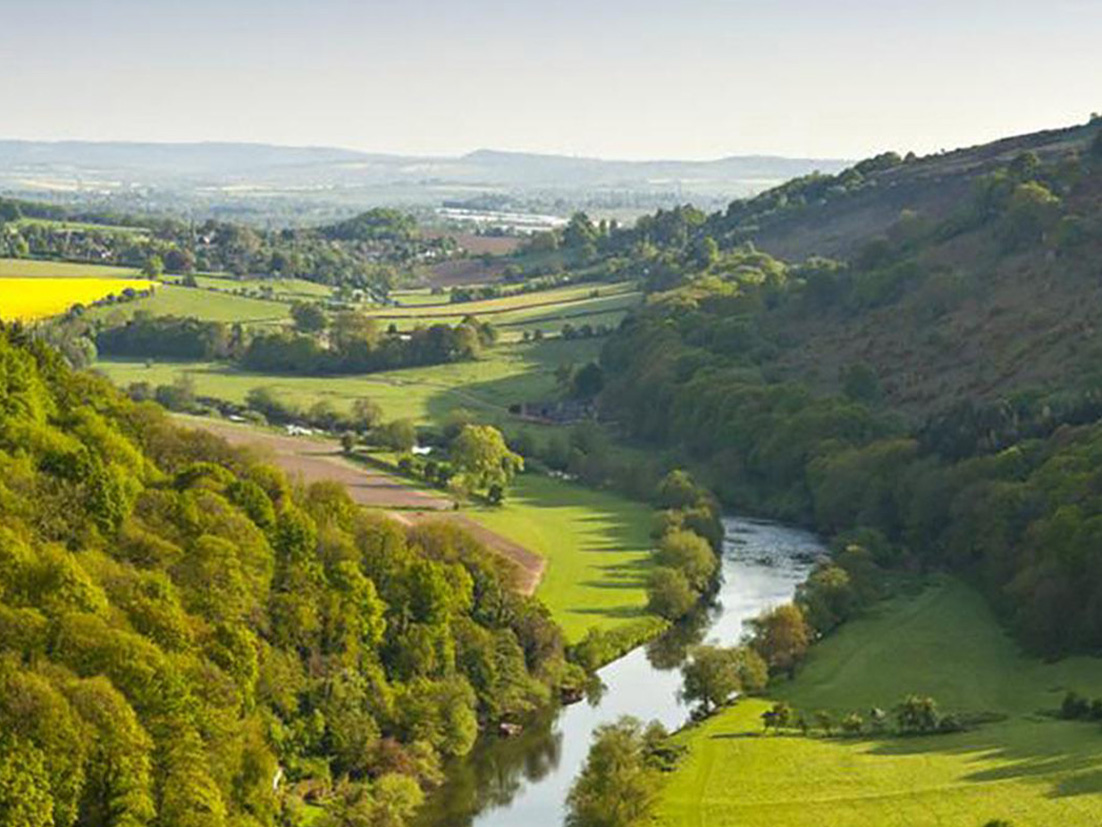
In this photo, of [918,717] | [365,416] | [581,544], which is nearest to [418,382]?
[365,416]

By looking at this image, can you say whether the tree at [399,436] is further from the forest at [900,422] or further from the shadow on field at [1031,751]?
the shadow on field at [1031,751]

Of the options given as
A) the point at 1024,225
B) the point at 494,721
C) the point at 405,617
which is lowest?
the point at 494,721

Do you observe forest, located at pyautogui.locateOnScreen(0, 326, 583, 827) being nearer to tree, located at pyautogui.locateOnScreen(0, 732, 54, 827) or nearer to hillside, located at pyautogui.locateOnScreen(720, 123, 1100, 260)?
tree, located at pyautogui.locateOnScreen(0, 732, 54, 827)

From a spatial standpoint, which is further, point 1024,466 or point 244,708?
point 1024,466

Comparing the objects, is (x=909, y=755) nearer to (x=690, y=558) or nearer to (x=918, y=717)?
(x=918, y=717)

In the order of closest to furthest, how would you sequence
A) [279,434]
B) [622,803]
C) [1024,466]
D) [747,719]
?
[622,803]
[747,719]
[1024,466]
[279,434]

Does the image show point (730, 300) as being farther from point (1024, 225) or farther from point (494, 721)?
point (494, 721)

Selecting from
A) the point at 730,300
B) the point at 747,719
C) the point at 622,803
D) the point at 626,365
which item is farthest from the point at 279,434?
the point at 622,803

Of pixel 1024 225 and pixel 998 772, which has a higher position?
pixel 1024 225
